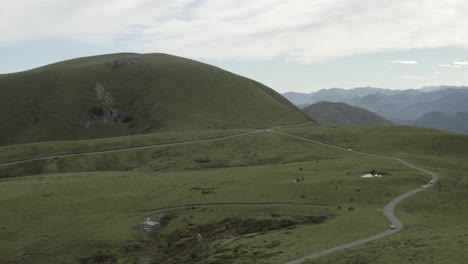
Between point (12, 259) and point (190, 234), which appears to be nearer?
point (12, 259)

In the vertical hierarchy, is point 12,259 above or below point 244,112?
below

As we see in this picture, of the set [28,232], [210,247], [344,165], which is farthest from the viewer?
[344,165]

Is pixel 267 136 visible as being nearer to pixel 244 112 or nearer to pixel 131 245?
pixel 244 112

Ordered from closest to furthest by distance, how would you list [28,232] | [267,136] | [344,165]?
1. [28,232]
2. [344,165]
3. [267,136]

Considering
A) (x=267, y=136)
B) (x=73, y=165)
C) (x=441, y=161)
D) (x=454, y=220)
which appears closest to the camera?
(x=454, y=220)

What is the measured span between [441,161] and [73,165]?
95388mm

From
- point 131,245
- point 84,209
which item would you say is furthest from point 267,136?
point 131,245

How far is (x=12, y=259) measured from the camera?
5591 centimetres

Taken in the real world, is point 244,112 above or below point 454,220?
above

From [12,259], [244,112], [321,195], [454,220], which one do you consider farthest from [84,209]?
[244,112]

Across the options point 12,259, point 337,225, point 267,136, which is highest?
point 267,136

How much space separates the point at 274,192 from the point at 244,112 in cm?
12364

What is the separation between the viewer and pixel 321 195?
69.4 meters

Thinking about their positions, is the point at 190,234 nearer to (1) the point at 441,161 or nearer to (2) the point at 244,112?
(1) the point at 441,161
